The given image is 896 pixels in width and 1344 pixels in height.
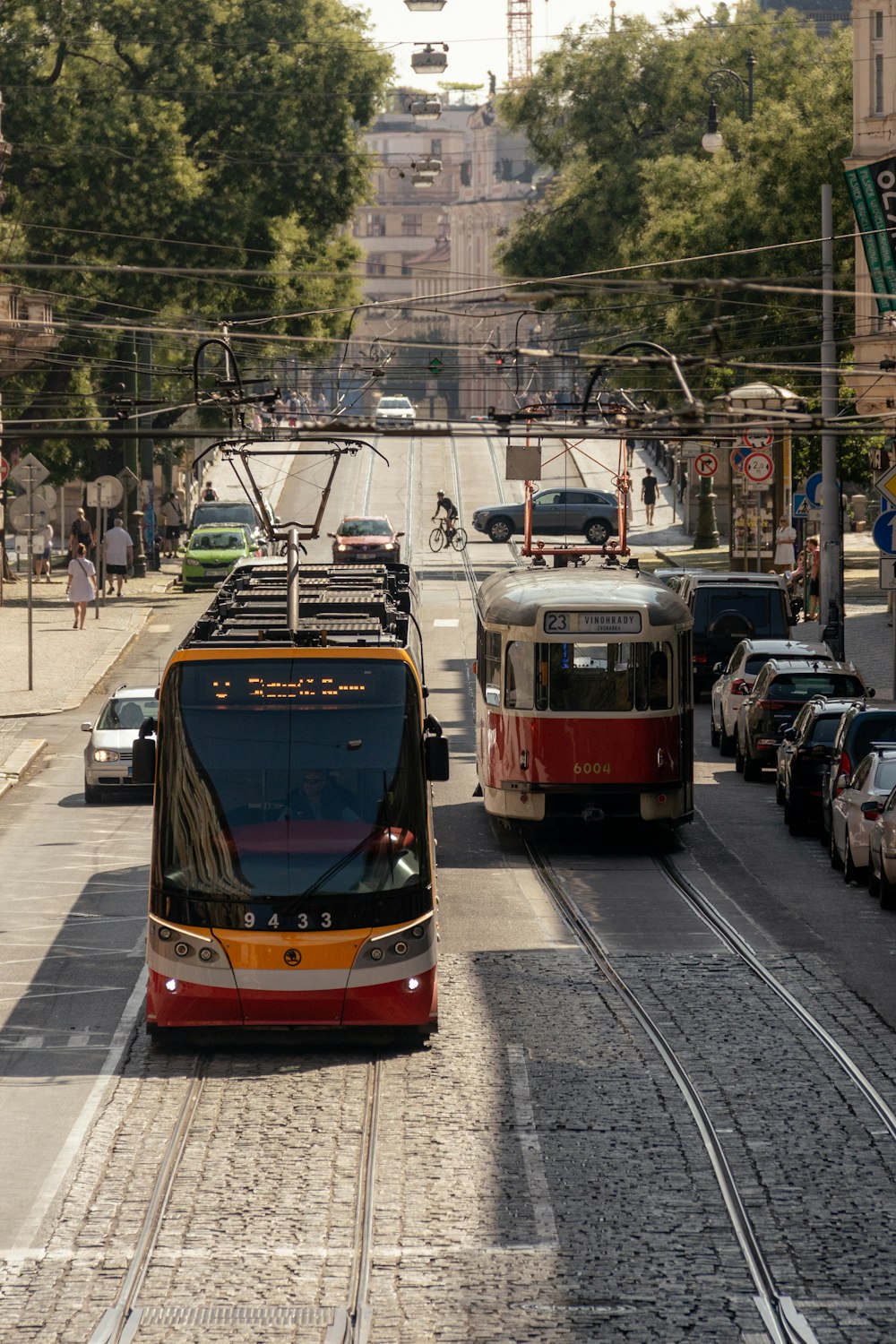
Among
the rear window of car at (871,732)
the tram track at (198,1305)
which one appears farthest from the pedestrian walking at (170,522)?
the tram track at (198,1305)

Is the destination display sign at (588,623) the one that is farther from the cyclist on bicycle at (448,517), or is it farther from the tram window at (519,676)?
the cyclist on bicycle at (448,517)

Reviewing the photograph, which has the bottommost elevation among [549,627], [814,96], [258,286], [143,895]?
[143,895]

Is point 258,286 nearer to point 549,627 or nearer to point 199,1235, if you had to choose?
point 549,627

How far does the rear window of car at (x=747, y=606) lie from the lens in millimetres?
37625

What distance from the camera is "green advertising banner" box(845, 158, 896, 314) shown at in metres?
36.3

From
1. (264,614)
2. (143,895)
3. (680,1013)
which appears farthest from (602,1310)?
(143,895)

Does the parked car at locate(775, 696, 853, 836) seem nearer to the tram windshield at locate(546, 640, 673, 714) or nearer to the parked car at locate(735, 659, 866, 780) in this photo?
the tram windshield at locate(546, 640, 673, 714)

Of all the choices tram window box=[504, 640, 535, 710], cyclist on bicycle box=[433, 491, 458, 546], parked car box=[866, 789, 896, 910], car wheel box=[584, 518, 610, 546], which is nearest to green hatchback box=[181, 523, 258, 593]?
cyclist on bicycle box=[433, 491, 458, 546]

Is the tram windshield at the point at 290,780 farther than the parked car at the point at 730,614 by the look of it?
No

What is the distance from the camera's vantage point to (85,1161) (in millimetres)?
11852

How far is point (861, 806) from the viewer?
816 inches

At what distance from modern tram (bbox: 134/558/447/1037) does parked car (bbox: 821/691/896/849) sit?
354 inches

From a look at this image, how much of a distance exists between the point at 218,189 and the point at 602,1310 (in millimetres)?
51749

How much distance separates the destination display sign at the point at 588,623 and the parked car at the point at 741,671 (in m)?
7.22
